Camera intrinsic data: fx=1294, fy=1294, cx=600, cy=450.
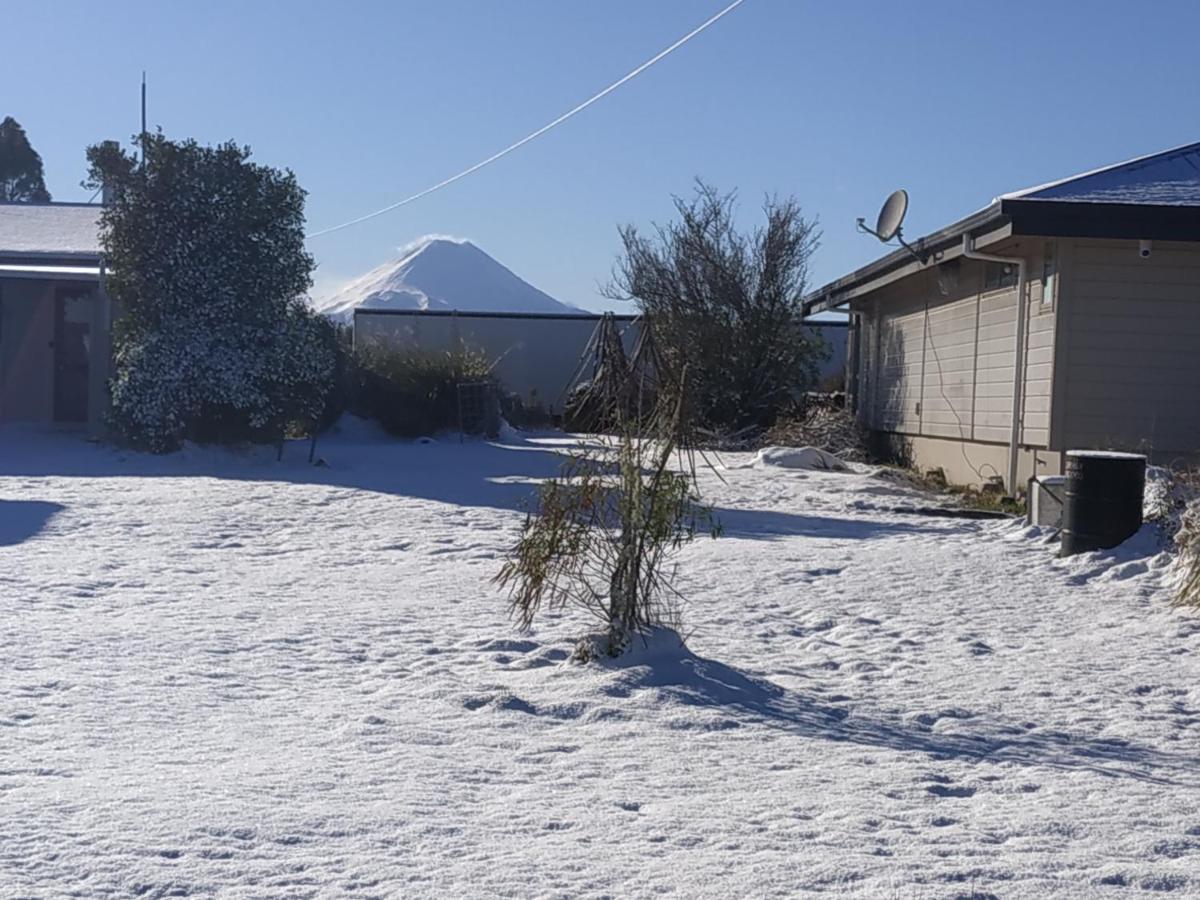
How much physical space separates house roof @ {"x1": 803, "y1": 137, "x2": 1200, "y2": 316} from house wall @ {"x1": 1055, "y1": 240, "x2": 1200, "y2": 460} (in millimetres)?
497

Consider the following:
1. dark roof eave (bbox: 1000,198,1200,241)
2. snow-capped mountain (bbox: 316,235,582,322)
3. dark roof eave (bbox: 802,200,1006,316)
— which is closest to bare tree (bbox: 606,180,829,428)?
dark roof eave (bbox: 802,200,1006,316)

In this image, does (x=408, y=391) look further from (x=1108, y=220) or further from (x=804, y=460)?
(x=1108, y=220)

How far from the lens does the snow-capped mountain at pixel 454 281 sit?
88.6 m

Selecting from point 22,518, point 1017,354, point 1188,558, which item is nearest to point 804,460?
point 1017,354

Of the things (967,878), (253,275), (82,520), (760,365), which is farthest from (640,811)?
(760,365)

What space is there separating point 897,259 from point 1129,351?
4704 mm

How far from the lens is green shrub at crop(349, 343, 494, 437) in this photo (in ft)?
62.6

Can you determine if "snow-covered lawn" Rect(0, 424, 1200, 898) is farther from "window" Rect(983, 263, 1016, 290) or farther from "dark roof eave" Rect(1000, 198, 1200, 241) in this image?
"window" Rect(983, 263, 1016, 290)

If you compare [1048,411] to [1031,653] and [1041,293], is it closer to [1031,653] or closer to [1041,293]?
[1041,293]

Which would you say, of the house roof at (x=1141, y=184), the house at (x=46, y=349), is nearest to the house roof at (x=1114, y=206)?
the house roof at (x=1141, y=184)

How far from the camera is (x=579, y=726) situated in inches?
192

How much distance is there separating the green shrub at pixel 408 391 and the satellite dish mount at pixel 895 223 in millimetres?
7169

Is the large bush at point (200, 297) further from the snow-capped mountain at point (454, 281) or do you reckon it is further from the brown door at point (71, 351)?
the snow-capped mountain at point (454, 281)

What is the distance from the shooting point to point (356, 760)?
434 centimetres
